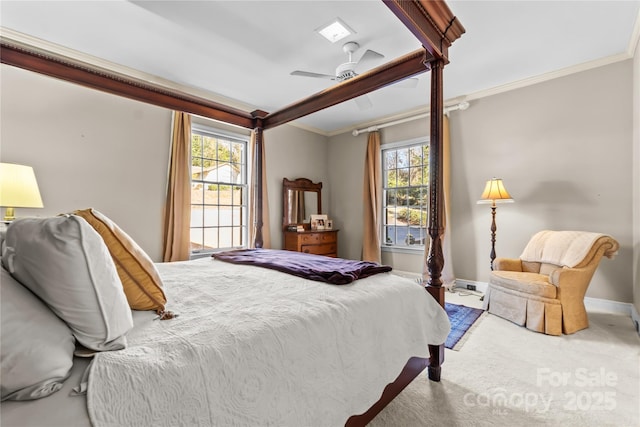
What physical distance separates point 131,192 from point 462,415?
368cm

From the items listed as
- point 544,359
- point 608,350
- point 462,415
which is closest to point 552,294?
point 608,350

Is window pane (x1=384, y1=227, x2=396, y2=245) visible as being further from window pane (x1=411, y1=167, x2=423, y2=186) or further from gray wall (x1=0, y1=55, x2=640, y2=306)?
gray wall (x1=0, y1=55, x2=640, y2=306)

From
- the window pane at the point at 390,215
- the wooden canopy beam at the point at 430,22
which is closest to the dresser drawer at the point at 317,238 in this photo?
the window pane at the point at 390,215

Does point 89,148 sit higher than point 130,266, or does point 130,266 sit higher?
point 89,148

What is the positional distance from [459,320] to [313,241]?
2665 millimetres

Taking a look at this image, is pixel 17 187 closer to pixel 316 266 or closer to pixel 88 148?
pixel 88 148

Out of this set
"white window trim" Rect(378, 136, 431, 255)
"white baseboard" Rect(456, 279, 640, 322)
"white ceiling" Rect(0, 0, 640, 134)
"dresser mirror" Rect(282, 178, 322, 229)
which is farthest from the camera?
"dresser mirror" Rect(282, 178, 322, 229)

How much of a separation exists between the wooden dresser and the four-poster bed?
2.72 metres

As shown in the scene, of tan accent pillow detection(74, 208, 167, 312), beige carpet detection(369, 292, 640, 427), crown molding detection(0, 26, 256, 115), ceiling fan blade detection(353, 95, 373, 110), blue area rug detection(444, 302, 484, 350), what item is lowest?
beige carpet detection(369, 292, 640, 427)

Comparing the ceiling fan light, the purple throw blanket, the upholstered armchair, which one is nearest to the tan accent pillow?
the purple throw blanket

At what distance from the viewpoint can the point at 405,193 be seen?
4.84 metres

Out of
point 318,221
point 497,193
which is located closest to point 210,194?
point 318,221

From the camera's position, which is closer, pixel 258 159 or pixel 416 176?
pixel 258 159

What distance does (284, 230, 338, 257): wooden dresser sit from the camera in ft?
15.5
